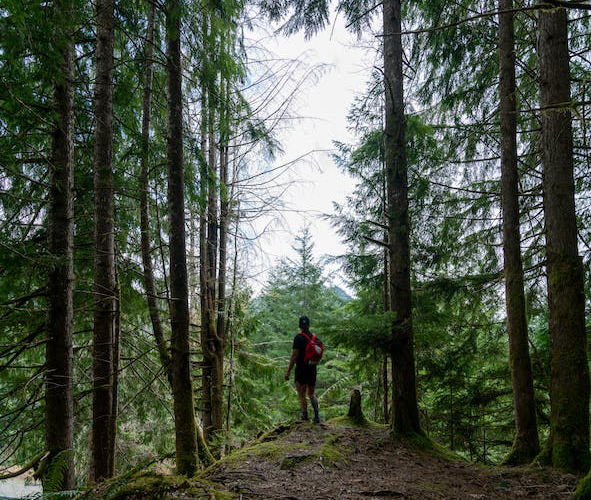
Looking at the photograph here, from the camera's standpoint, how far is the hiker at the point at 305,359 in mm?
7125

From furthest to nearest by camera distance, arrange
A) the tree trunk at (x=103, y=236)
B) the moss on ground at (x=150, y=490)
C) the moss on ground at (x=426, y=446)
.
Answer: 1. the moss on ground at (x=426, y=446)
2. the tree trunk at (x=103, y=236)
3. the moss on ground at (x=150, y=490)

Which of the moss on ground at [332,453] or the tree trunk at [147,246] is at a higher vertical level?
the tree trunk at [147,246]

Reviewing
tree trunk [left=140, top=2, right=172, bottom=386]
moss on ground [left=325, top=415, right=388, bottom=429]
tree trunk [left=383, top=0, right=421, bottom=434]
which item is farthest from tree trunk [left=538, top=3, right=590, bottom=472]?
tree trunk [left=140, top=2, right=172, bottom=386]

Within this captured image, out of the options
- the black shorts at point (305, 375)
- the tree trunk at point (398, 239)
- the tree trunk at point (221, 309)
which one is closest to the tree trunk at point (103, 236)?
the tree trunk at point (221, 309)

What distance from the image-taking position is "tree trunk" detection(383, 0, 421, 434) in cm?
632

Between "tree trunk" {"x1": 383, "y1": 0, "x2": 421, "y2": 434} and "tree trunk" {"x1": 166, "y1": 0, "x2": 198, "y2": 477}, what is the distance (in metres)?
3.19

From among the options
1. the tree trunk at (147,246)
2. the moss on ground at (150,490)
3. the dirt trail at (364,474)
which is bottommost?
the dirt trail at (364,474)

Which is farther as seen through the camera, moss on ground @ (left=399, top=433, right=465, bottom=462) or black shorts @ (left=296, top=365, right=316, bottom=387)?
black shorts @ (left=296, top=365, right=316, bottom=387)

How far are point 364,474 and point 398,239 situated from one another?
3.57 m

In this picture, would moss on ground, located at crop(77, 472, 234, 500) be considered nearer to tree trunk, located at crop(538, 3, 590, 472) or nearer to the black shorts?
the black shorts

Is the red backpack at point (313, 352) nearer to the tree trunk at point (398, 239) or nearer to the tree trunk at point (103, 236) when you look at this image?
the tree trunk at point (398, 239)

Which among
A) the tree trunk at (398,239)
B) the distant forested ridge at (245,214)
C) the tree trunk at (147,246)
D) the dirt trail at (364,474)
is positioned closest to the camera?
the dirt trail at (364,474)

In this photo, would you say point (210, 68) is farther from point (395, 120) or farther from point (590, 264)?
point (590, 264)

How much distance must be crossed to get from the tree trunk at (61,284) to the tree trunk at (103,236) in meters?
0.46
